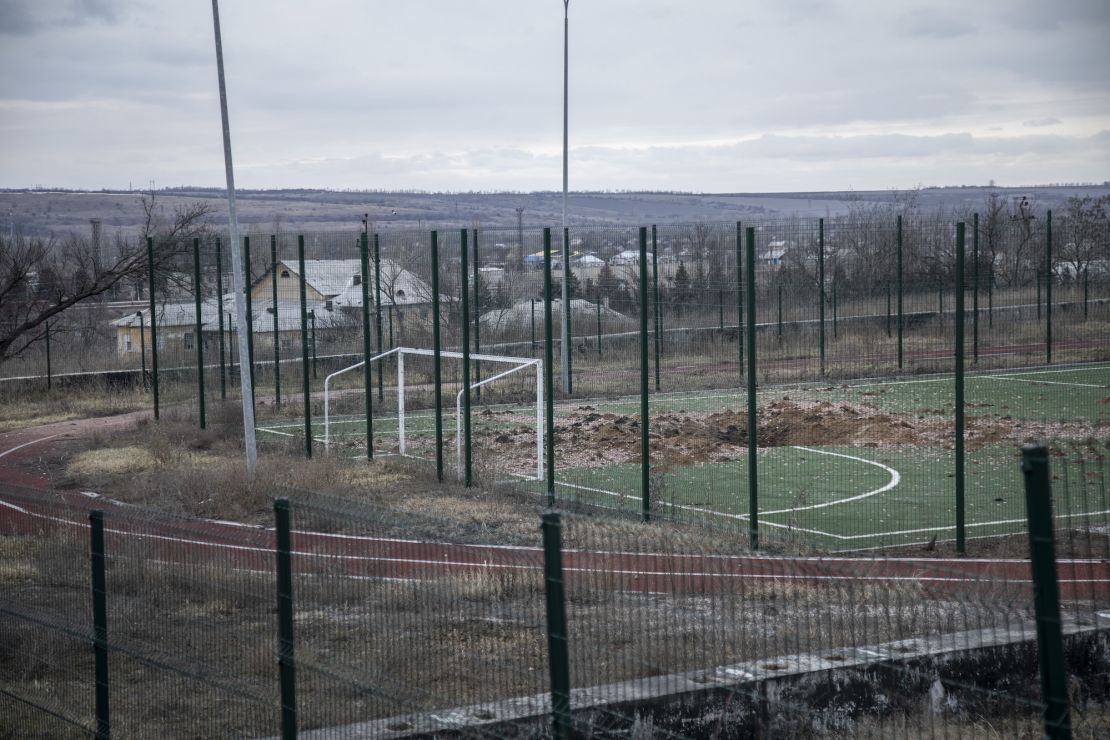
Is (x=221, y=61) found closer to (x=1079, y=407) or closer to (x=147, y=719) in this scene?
(x=147, y=719)

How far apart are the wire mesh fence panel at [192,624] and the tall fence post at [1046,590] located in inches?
163

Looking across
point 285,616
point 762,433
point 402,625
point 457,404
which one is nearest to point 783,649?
point 402,625

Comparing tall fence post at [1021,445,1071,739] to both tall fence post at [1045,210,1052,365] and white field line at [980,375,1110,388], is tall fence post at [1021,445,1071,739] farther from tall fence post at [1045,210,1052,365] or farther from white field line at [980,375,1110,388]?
tall fence post at [1045,210,1052,365]

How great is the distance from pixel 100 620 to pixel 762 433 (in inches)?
545

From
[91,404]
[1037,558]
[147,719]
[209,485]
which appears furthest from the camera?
[91,404]

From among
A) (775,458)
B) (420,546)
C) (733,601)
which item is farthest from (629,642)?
(775,458)

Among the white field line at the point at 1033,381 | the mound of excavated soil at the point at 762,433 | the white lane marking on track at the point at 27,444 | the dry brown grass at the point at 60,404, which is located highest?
the white field line at the point at 1033,381

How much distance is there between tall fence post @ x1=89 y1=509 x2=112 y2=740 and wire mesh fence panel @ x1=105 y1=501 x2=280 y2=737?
18 centimetres

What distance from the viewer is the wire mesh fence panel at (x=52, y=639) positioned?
6863mm

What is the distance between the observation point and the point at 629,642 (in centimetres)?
603

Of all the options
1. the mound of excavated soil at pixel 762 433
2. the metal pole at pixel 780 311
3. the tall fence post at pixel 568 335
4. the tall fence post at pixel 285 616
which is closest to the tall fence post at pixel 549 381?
the mound of excavated soil at pixel 762 433

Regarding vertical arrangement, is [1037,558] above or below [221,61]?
below

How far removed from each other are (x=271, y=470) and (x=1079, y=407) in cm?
1179

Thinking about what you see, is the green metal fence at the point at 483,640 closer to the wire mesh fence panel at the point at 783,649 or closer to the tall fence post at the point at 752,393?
the wire mesh fence panel at the point at 783,649
